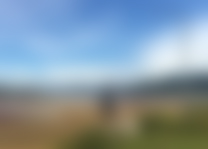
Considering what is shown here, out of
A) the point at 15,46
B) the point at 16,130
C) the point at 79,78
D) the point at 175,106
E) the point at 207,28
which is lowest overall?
the point at 16,130

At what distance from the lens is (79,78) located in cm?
74

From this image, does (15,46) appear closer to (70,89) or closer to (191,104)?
(70,89)

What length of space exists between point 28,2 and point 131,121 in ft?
2.20

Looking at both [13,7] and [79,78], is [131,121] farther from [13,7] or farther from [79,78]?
[13,7]

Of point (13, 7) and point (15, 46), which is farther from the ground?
point (13, 7)

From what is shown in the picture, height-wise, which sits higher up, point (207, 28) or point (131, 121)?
point (207, 28)

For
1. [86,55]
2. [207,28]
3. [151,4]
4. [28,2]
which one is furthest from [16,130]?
[207,28]

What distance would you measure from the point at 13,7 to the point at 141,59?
597mm

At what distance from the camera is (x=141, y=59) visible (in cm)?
73

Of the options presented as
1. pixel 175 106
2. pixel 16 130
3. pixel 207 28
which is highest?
pixel 207 28

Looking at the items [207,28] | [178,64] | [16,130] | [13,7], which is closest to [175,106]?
[178,64]

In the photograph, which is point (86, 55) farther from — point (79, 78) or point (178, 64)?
point (178, 64)

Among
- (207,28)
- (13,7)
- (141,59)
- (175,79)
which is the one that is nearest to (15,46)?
(13,7)

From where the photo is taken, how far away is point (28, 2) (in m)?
0.76
